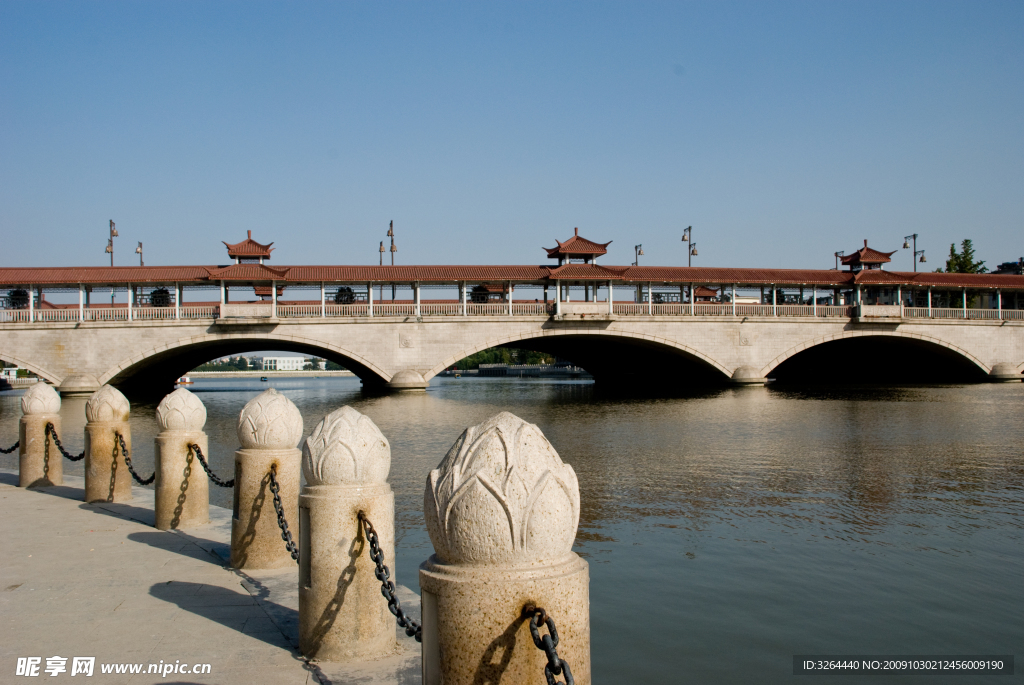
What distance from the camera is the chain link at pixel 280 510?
5.98m

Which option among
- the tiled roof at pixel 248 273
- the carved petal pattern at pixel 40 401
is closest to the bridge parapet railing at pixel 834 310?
the tiled roof at pixel 248 273

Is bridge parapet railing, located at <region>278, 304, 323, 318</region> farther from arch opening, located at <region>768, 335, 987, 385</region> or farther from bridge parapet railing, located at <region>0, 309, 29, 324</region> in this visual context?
arch opening, located at <region>768, 335, 987, 385</region>

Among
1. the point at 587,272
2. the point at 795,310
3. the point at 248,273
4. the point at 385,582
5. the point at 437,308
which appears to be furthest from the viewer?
the point at 795,310

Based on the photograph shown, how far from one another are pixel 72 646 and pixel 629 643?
3.90 metres

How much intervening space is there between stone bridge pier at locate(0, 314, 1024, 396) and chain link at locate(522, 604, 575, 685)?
36344mm

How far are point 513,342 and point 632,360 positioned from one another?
12418 millimetres

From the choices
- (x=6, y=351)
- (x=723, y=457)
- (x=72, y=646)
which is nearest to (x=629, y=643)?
(x=72, y=646)

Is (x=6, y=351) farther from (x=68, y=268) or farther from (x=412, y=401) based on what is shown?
(x=412, y=401)

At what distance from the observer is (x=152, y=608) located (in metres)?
5.51

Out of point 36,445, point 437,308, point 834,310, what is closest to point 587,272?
point 437,308

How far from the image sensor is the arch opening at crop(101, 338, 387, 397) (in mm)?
38781

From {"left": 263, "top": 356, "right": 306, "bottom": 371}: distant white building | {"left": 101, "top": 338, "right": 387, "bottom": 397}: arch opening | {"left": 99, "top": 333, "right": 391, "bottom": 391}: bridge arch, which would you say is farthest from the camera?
{"left": 263, "top": 356, "right": 306, "bottom": 371}: distant white building

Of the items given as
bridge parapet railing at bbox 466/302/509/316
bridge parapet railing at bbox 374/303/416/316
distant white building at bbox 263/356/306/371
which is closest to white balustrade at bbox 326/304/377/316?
bridge parapet railing at bbox 374/303/416/316

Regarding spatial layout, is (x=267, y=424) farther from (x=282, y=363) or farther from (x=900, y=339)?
(x=282, y=363)
